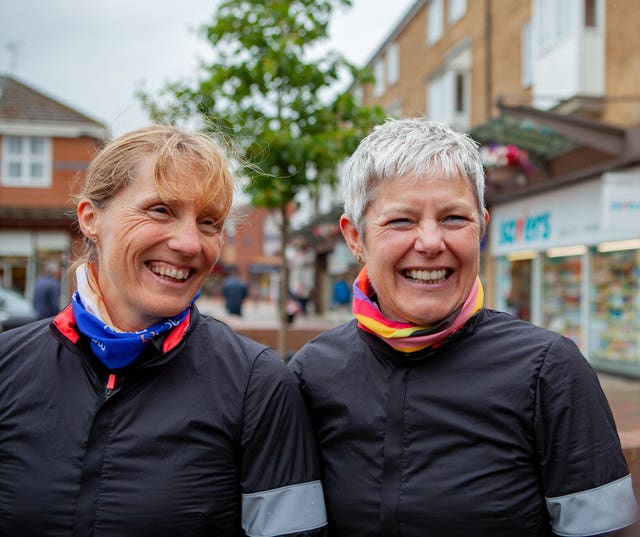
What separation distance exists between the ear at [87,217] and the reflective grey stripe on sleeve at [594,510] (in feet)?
4.56

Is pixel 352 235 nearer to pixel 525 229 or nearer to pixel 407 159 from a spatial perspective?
pixel 407 159

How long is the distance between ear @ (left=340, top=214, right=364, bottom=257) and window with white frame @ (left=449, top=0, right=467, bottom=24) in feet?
57.5

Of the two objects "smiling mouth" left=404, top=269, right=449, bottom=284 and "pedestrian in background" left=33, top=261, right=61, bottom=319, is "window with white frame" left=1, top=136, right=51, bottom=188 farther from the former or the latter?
"smiling mouth" left=404, top=269, right=449, bottom=284

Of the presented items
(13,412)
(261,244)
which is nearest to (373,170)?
(13,412)

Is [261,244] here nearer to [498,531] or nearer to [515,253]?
[515,253]

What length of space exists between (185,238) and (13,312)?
12.2 metres

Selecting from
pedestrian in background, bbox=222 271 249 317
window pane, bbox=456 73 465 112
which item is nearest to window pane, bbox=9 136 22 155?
pedestrian in background, bbox=222 271 249 317

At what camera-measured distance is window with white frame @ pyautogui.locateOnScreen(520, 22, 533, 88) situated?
49.1 ft

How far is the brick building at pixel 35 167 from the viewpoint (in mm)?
25438

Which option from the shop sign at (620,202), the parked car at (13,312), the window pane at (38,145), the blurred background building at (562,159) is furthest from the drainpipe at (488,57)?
the window pane at (38,145)

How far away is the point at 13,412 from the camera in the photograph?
1.80m

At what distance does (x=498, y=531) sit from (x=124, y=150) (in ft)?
4.46

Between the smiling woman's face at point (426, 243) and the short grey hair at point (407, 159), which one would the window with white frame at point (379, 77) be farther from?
the smiling woman's face at point (426, 243)

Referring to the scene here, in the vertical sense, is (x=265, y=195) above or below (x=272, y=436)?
above
